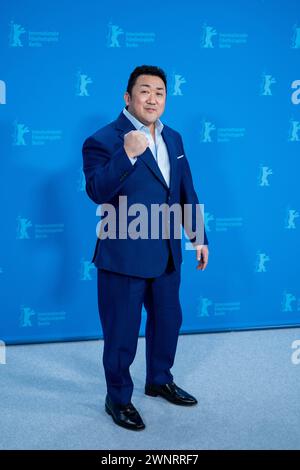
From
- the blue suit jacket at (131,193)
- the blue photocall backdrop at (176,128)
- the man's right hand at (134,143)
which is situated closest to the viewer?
the man's right hand at (134,143)

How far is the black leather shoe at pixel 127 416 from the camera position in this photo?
230cm

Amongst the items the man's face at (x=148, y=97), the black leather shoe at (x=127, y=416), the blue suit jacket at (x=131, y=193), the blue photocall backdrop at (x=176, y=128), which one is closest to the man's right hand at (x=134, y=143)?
the blue suit jacket at (x=131, y=193)

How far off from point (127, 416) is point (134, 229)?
77 centimetres

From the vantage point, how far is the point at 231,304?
3549 mm

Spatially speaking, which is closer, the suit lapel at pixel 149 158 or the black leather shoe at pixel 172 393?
the suit lapel at pixel 149 158

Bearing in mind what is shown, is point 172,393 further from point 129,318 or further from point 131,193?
point 131,193

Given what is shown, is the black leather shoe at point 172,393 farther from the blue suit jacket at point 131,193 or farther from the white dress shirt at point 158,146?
the white dress shirt at point 158,146

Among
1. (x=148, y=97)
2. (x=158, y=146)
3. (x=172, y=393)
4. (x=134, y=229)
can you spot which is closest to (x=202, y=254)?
(x=134, y=229)

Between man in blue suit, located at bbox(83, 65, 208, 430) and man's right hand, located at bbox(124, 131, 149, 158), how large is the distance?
108 millimetres

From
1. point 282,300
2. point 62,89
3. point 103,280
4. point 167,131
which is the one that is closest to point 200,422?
point 103,280

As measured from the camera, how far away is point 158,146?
2.35 metres

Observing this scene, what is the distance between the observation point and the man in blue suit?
2236mm

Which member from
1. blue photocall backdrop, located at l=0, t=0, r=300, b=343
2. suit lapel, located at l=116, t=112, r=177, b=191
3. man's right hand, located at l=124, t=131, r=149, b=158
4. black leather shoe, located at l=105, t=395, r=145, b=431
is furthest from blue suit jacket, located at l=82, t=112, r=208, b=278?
blue photocall backdrop, located at l=0, t=0, r=300, b=343
